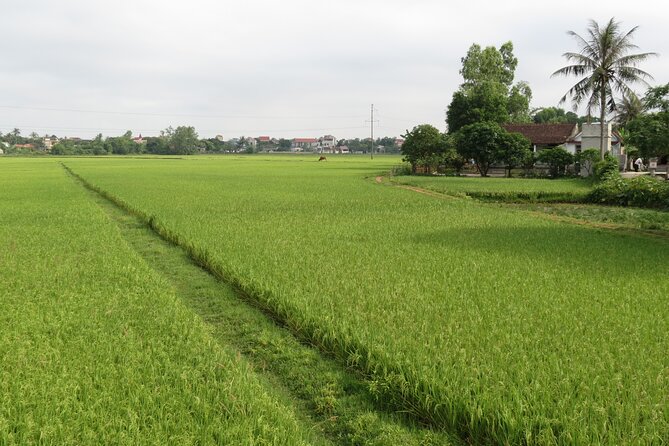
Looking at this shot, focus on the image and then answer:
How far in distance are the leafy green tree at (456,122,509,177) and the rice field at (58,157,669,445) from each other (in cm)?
Answer: 2359

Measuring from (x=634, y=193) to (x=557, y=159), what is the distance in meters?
14.0

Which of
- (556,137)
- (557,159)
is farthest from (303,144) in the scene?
(557,159)

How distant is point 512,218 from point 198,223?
832 centimetres

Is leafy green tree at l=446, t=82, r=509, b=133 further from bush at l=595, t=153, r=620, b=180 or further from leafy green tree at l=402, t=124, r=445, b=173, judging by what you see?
bush at l=595, t=153, r=620, b=180

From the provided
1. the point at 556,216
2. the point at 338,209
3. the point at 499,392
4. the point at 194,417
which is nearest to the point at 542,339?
the point at 499,392

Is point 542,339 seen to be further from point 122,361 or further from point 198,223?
point 198,223

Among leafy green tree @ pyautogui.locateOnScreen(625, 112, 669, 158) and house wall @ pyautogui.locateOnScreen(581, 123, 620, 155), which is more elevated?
house wall @ pyautogui.locateOnScreen(581, 123, 620, 155)

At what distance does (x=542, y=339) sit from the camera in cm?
499

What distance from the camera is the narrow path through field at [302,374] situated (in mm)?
3914

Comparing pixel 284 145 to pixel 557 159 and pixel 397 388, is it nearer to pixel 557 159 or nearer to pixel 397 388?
pixel 557 159

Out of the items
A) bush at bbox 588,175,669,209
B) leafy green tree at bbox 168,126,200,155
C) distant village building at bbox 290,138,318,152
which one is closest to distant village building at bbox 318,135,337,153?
distant village building at bbox 290,138,318,152

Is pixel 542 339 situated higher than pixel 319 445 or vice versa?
pixel 542 339

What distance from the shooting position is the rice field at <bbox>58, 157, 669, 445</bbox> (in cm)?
372

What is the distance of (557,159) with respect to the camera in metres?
33.7
